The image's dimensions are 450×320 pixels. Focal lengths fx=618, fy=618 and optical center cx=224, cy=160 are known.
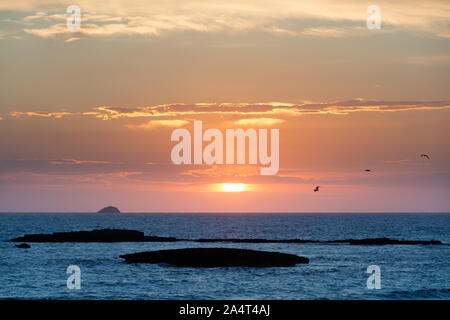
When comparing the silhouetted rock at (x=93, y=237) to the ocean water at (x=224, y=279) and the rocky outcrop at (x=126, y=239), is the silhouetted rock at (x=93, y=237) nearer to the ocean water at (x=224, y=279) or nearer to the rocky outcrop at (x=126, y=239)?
the rocky outcrop at (x=126, y=239)

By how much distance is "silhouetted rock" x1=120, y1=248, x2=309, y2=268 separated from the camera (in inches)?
3378

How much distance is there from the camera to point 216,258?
86.6 meters

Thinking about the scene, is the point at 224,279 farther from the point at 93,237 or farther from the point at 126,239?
the point at 93,237

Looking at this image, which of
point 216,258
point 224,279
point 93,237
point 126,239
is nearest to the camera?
point 224,279

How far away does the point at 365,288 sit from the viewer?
63.7 metres

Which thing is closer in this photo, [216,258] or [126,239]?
[216,258]

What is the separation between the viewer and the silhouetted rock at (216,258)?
282ft

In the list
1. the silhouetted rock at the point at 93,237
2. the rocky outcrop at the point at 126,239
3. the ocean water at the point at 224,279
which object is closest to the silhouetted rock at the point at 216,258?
the ocean water at the point at 224,279

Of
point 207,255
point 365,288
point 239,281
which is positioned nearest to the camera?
point 365,288

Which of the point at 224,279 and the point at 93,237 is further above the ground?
the point at 93,237

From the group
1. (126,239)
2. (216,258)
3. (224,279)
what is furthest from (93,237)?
(224,279)
